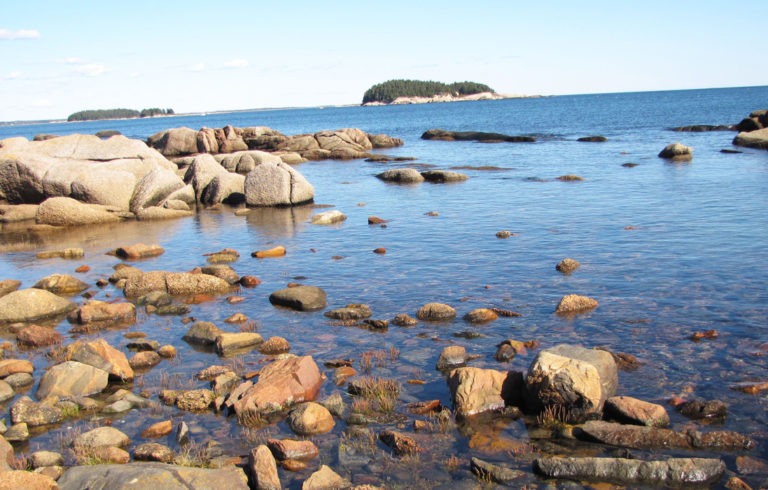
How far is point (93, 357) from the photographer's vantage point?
33.7 feet

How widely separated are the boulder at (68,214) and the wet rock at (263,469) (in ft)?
72.3

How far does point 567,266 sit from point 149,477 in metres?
11.6

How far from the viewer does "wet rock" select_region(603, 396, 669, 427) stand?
802 centimetres

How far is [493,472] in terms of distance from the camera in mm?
7051

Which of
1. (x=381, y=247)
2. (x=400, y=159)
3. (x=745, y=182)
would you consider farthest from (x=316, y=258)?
(x=400, y=159)

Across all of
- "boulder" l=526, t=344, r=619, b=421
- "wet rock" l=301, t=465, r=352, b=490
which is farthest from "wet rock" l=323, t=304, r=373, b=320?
"wet rock" l=301, t=465, r=352, b=490

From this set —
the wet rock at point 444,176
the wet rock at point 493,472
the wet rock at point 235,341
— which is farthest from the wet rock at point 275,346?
the wet rock at point 444,176

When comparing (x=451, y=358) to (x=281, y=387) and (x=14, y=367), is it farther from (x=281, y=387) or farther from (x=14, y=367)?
(x=14, y=367)

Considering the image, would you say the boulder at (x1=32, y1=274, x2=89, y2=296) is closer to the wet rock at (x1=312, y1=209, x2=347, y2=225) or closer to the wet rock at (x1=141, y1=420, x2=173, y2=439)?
the wet rock at (x1=141, y1=420, x2=173, y2=439)

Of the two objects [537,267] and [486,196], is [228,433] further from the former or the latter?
[486,196]

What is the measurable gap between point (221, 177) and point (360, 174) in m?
12.3

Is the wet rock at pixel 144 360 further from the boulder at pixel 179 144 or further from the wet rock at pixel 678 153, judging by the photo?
the boulder at pixel 179 144

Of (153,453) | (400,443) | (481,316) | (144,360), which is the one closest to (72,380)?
(144,360)

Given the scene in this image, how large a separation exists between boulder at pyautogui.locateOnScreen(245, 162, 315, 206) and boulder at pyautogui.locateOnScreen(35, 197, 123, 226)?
6.14m
